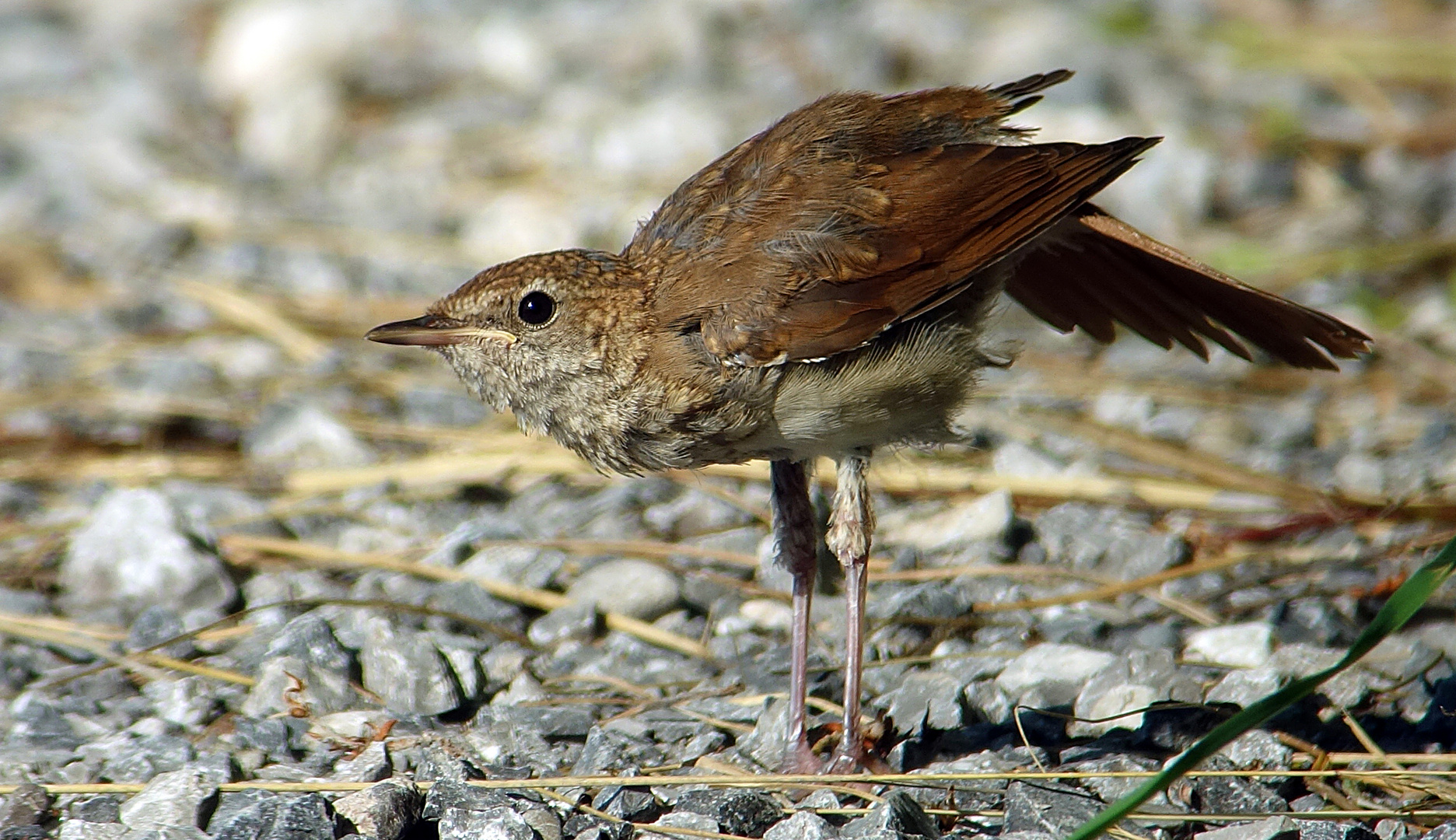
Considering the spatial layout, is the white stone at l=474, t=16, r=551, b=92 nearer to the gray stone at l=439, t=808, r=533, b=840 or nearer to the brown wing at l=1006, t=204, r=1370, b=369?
the brown wing at l=1006, t=204, r=1370, b=369

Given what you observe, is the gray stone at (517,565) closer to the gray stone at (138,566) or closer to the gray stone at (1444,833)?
the gray stone at (138,566)

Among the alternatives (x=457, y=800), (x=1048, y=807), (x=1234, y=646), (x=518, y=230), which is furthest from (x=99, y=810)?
(x=518, y=230)

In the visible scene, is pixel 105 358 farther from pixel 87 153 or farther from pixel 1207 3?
pixel 1207 3

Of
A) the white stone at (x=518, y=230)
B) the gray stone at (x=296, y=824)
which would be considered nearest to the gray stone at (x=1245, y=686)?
the gray stone at (x=296, y=824)

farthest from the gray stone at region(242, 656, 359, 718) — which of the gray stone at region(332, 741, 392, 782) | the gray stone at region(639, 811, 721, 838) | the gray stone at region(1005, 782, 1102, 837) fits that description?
the gray stone at region(1005, 782, 1102, 837)

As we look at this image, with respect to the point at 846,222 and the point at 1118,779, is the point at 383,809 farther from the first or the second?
the point at 846,222

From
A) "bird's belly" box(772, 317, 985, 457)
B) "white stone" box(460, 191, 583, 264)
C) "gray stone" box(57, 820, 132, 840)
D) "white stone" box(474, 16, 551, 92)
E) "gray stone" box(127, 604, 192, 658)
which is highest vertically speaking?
"white stone" box(474, 16, 551, 92)
